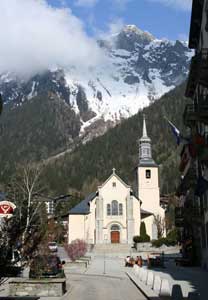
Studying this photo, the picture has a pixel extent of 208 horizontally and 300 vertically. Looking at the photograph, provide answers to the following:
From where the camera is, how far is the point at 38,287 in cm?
2117

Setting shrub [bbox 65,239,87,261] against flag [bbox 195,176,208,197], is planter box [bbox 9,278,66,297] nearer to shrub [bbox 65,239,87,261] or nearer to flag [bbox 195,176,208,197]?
flag [bbox 195,176,208,197]

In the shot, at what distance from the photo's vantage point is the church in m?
79.8

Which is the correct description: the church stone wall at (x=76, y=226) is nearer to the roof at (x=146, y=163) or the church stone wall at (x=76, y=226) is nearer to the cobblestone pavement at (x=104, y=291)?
the roof at (x=146, y=163)

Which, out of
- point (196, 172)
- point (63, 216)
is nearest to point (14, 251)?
point (196, 172)

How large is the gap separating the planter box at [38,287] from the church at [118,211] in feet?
189

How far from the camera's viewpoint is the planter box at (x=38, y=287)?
2091 cm

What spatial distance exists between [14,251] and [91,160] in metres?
186

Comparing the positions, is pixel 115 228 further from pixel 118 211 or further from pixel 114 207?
pixel 114 207

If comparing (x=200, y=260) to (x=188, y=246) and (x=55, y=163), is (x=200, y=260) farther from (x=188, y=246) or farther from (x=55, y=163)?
(x=55, y=163)

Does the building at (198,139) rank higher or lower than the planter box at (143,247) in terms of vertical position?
higher

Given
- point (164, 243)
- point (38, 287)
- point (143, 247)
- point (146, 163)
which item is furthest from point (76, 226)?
point (38, 287)

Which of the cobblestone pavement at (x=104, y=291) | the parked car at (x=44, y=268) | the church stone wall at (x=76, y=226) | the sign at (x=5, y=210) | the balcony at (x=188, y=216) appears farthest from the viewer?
the church stone wall at (x=76, y=226)

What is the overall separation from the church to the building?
3056 centimetres

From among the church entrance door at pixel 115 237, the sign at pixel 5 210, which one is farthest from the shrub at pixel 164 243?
the sign at pixel 5 210
